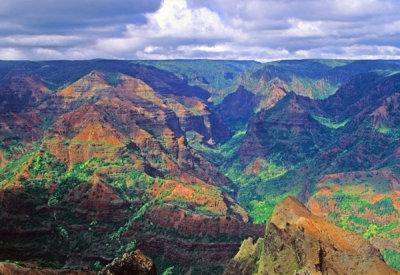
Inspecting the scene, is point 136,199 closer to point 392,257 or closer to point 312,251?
point 392,257

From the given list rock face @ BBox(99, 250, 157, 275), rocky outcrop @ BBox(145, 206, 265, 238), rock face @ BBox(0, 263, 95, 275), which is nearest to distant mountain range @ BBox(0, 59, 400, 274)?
rocky outcrop @ BBox(145, 206, 265, 238)

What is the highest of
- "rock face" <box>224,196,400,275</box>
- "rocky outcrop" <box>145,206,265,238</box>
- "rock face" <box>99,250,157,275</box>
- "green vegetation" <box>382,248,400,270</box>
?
"rock face" <box>99,250,157,275</box>

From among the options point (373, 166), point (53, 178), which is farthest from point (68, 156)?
point (373, 166)

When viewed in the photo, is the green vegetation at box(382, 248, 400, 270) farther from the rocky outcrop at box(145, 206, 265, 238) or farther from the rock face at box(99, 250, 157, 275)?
the rock face at box(99, 250, 157, 275)

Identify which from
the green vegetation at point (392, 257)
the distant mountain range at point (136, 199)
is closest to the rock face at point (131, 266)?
the distant mountain range at point (136, 199)

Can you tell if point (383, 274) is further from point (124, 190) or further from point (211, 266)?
point (124, 190)

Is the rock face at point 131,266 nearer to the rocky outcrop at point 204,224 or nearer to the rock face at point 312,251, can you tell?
the rock face at point 312,251
